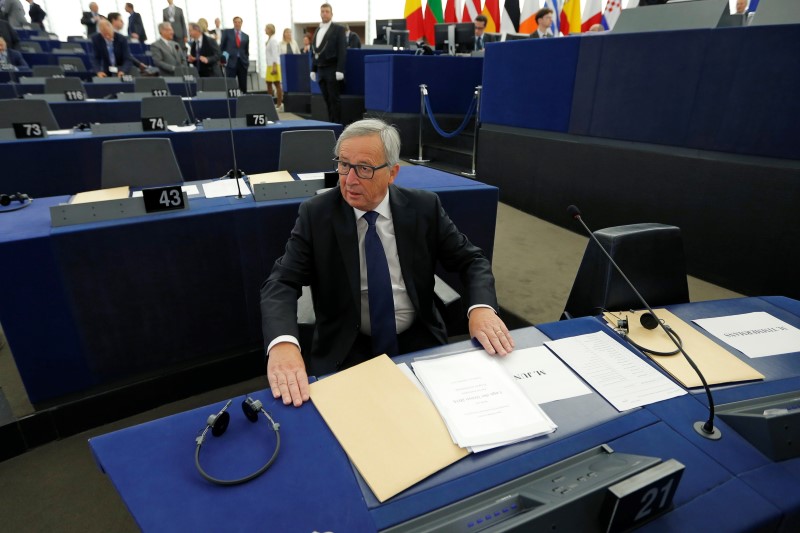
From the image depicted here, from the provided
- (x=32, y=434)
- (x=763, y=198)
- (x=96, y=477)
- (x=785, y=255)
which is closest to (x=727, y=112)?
(x=763, y=198)

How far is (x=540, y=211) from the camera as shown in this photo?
13.4 ft

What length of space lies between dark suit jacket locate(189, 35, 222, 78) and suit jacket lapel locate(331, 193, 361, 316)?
7.41 m

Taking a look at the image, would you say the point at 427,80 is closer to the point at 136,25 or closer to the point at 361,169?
the point at 361,169

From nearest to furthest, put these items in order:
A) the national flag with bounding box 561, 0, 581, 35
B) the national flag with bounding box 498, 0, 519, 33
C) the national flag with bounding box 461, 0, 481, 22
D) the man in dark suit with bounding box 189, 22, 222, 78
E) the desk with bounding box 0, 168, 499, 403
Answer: the desk with bounding box 0, 168, 499, 403 → the man in dark suit with bounding box 189, 22, 222, 78 → the national flag with bounding box 561, 0, 581, 35 → the national flag with bounding box 498, 0, 519, 33 → the national flag with bounding box 461, 0, 481, 22

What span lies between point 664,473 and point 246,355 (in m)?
1.82

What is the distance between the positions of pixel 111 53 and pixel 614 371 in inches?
336

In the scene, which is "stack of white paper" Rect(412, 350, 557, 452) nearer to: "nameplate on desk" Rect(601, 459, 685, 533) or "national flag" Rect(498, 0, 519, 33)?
"nameplate on desk" Rect(601, 459, 685, 533)

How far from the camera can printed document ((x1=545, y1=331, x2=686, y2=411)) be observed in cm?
96

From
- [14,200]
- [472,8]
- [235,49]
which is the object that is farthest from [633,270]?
[235,49]

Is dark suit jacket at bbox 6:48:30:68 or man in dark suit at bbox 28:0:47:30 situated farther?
man in dark suit at bbox 28:0:47:30

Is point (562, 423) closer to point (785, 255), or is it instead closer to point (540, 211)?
point (785, 255)

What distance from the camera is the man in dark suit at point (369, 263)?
1379 millimetres

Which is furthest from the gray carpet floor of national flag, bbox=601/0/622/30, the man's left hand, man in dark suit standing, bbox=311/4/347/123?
national flag, bbox=601/0/622/30

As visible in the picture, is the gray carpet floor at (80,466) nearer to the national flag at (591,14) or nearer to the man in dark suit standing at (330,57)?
the man in dark suit standing at (330,57)
